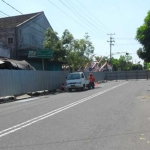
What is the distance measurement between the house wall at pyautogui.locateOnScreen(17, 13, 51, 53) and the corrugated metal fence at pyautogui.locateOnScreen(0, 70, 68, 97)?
335 inches

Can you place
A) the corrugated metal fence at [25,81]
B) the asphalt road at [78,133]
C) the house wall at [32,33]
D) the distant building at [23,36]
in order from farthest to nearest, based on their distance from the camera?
→ the house wall at [32,33] → the distant building at [23,36] → the corrugated metal fence at [25,81] → the asphalt road at [78,133]

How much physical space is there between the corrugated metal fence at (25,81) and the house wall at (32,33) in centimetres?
850

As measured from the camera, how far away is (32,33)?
3925 cm

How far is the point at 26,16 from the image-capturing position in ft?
132

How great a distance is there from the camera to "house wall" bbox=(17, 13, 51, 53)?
35959 millimetres

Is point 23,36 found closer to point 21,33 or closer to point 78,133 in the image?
point 21,33

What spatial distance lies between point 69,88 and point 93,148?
2215cm

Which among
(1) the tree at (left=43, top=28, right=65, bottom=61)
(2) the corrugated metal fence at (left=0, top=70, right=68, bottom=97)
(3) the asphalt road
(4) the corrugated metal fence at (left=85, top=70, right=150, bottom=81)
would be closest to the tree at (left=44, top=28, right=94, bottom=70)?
(1) the tree at (left=43, top=28, right=65, bottom=61)

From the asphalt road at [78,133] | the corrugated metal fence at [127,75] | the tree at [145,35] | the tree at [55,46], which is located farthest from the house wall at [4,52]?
the corrugated metal fence at [127,75]

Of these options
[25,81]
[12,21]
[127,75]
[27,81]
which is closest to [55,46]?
[12,21]

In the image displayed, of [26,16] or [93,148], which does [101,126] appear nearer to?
[93,148]

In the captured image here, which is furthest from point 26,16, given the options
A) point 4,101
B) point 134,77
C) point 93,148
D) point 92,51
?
point 93,148

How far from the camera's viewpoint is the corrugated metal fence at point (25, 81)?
63.6ft

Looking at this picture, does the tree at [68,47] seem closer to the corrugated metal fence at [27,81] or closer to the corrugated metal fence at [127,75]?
the corrugated metal fence at [27,81]
